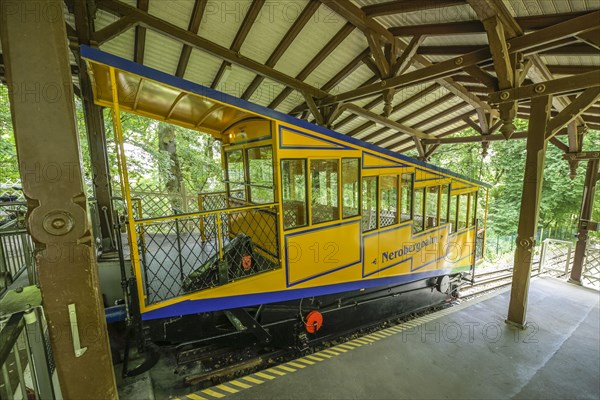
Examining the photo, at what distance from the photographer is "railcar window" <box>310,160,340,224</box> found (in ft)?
13.4

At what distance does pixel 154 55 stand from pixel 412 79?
5408mm

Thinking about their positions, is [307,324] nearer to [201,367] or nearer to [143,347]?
[201,367]

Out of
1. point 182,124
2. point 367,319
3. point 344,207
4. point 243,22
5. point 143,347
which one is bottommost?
point 367,319

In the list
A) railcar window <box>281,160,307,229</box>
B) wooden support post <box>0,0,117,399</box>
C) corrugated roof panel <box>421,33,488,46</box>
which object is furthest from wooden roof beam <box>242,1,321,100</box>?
wooden support post <box>0,0,117,399</box>

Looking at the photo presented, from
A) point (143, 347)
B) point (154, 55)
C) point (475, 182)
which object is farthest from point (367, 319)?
point (154, 55)

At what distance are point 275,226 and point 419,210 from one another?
149 inches

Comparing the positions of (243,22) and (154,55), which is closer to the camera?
(243,22)

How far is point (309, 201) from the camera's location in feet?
12.9

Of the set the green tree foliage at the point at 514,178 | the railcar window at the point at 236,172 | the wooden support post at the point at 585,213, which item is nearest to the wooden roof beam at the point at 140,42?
the railcar window at the point at 236,172

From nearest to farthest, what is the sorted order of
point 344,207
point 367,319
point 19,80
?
point 19,80 → point 344,207 → point 367,319

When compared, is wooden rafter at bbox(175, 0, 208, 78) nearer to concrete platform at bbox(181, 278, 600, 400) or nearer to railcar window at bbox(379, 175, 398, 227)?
railcar window at bbox(379, 175, 398, 227)

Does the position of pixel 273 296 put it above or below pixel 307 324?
above

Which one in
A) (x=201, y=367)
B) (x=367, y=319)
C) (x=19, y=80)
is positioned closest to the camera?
(x=19, y=80)

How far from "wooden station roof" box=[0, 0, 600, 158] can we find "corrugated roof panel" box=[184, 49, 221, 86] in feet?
0.08
